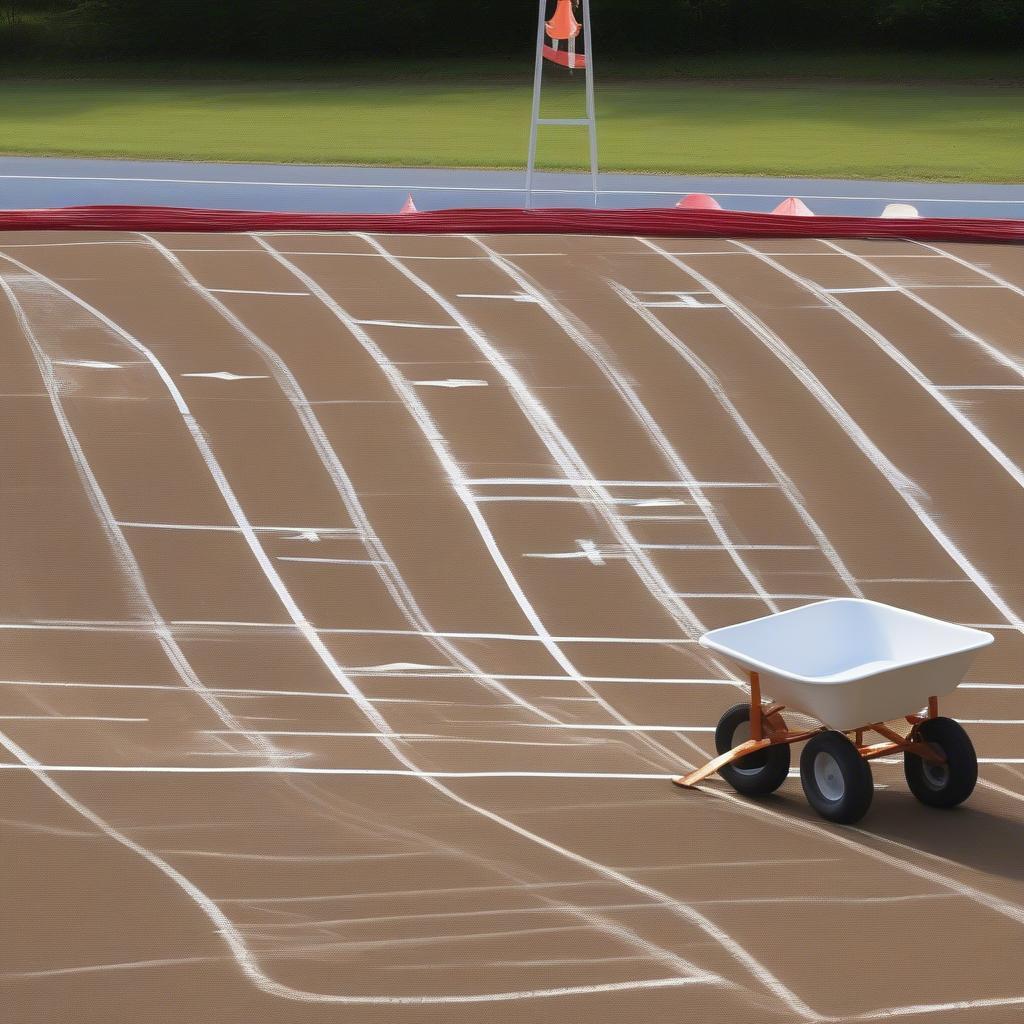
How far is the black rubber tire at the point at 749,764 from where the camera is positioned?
4809 millimetres

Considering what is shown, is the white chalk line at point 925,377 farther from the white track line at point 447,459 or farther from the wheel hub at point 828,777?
the wheel hub at point 828,777

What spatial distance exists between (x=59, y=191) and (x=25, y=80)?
10.5 meters

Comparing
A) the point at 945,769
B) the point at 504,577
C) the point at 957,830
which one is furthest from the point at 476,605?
the point at 957,830

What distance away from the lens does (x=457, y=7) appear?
27.7 m

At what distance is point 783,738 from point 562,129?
16.8 m

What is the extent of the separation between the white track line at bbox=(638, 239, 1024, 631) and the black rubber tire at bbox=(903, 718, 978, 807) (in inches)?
76.7

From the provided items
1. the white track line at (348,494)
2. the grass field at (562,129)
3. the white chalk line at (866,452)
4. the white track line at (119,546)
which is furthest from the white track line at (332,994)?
the grass field at (562,129)

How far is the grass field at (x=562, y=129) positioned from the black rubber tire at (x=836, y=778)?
42.2 ft

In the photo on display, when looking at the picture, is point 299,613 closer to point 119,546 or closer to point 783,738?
point 119,546

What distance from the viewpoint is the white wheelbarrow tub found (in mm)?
4430

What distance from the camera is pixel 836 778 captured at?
462cm

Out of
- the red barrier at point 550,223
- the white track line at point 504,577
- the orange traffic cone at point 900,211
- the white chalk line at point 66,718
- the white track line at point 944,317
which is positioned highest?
the red barrier at point 550,223

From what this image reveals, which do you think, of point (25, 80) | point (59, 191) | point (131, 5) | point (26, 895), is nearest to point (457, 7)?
point (131, 5)

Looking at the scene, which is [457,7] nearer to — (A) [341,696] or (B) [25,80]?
(B) [25,80]
